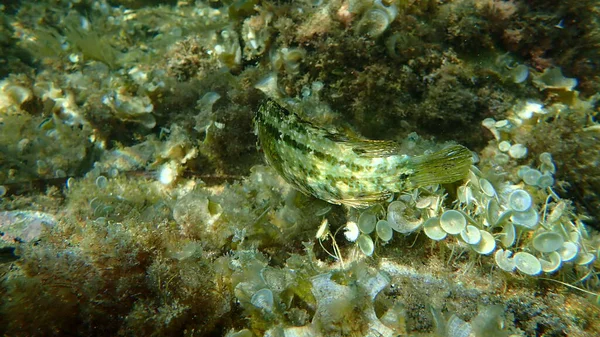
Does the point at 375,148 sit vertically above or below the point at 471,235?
above

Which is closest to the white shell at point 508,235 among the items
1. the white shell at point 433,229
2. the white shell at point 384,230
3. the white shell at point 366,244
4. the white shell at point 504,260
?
the white shell at point 504,260

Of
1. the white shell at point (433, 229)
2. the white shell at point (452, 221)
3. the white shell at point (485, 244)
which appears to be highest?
the white shell at point (452, 221)

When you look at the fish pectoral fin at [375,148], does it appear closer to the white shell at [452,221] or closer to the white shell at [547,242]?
the white shell at [452,221]

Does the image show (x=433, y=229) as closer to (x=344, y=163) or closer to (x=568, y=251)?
(x=344, y=163)

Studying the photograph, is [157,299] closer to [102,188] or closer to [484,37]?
[102,188]

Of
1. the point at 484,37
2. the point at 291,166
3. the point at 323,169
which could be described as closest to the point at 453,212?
the point at 323,169

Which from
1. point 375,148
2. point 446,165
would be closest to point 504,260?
point 446,165

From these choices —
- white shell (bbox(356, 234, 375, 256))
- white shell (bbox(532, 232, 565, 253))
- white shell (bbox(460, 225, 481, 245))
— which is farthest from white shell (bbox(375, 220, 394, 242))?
white shell (bbox(532, 232, 565, 253))
